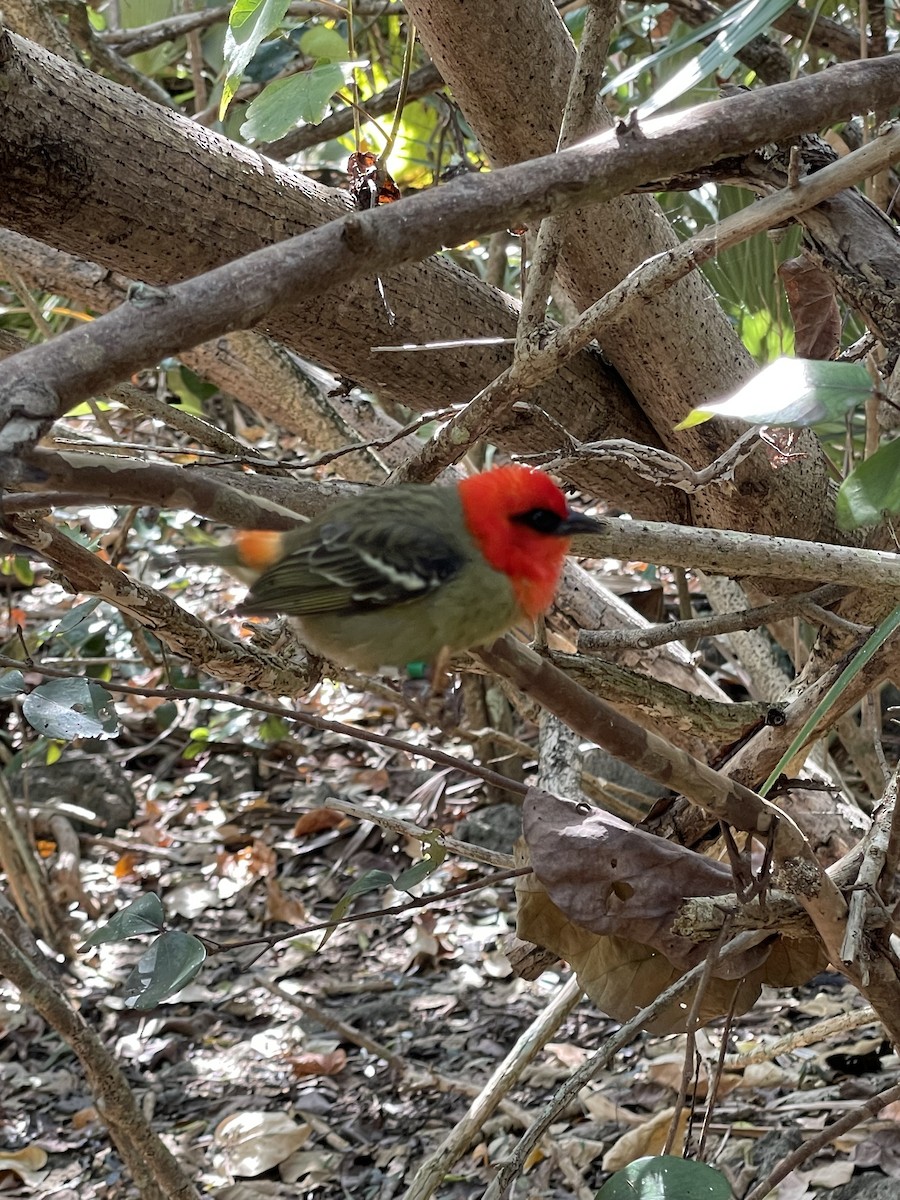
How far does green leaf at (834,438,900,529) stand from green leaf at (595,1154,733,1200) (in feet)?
2.83

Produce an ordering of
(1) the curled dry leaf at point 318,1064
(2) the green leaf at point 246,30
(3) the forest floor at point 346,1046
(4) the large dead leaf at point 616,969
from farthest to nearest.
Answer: (1) the curled dry leaf at point 318,1064 < (3) the forest floor at point 346,1046 < (2) the green leaf at point 246,30 < (4) the large dead leaf at point 616,969

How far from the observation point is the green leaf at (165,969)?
1753mm

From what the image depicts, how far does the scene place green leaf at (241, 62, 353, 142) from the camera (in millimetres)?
2340

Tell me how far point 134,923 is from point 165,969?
109 millimetres

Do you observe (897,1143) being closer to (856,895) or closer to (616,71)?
(856,895)

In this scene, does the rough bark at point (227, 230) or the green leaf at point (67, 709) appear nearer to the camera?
the green leaf at point (67, 709)

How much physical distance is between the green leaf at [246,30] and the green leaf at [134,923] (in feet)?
4.80

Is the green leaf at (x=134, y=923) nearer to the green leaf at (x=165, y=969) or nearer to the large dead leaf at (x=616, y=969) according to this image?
the green leaf at (x=165, y=969)

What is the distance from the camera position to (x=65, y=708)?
191cm

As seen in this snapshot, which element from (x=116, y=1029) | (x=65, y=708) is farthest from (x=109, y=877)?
(x=65, y=708)

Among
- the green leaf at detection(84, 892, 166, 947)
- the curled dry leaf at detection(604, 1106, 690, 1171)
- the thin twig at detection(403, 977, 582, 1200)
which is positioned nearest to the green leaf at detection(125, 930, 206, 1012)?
the green leaf at detection(84, 892, 166, 947)

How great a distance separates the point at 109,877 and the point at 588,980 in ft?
10.3

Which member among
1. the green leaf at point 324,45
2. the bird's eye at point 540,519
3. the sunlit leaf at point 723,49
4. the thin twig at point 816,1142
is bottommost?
the thin twig at point 816,1142

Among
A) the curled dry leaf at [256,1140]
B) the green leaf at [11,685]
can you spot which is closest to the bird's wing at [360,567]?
the green leaf at [11,685]
